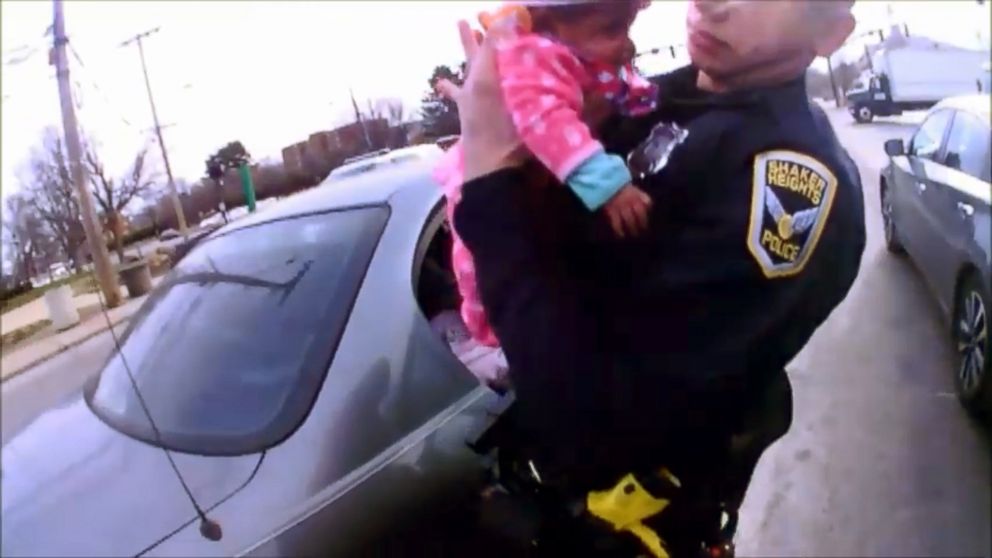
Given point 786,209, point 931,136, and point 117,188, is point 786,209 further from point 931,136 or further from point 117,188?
point 931,136

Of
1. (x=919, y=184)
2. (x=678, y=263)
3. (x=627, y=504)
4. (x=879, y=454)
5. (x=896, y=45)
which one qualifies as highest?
(x=896, y=45)

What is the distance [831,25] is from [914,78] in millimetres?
291

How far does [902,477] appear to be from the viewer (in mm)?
2246

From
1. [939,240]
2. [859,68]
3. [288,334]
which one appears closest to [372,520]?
[288,334]

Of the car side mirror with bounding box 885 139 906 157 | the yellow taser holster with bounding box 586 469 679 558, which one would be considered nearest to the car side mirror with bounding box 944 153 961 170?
the car side mirror with bounding box 885 139 906 157

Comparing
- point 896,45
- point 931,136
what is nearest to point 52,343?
point 896,45

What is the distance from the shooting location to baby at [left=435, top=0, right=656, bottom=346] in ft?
Result: 2.65

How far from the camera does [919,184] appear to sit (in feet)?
5.03

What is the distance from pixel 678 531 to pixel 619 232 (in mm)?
356

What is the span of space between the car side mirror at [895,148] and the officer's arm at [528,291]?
1.96 feet

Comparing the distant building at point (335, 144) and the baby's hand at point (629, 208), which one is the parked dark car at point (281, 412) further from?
the baby's hand at point (629, 208)

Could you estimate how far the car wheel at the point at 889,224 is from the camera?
1.47 metres

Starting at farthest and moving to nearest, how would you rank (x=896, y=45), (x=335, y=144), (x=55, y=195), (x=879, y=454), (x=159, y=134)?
(x=879, y=454)
(x=896, y=45)
(x=335, y=144)
(x=159, y=134)
(x=55, y=195)

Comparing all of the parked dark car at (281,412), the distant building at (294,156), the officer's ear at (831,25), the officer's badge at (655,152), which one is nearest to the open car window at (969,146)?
the officer's ear at (831,25)
